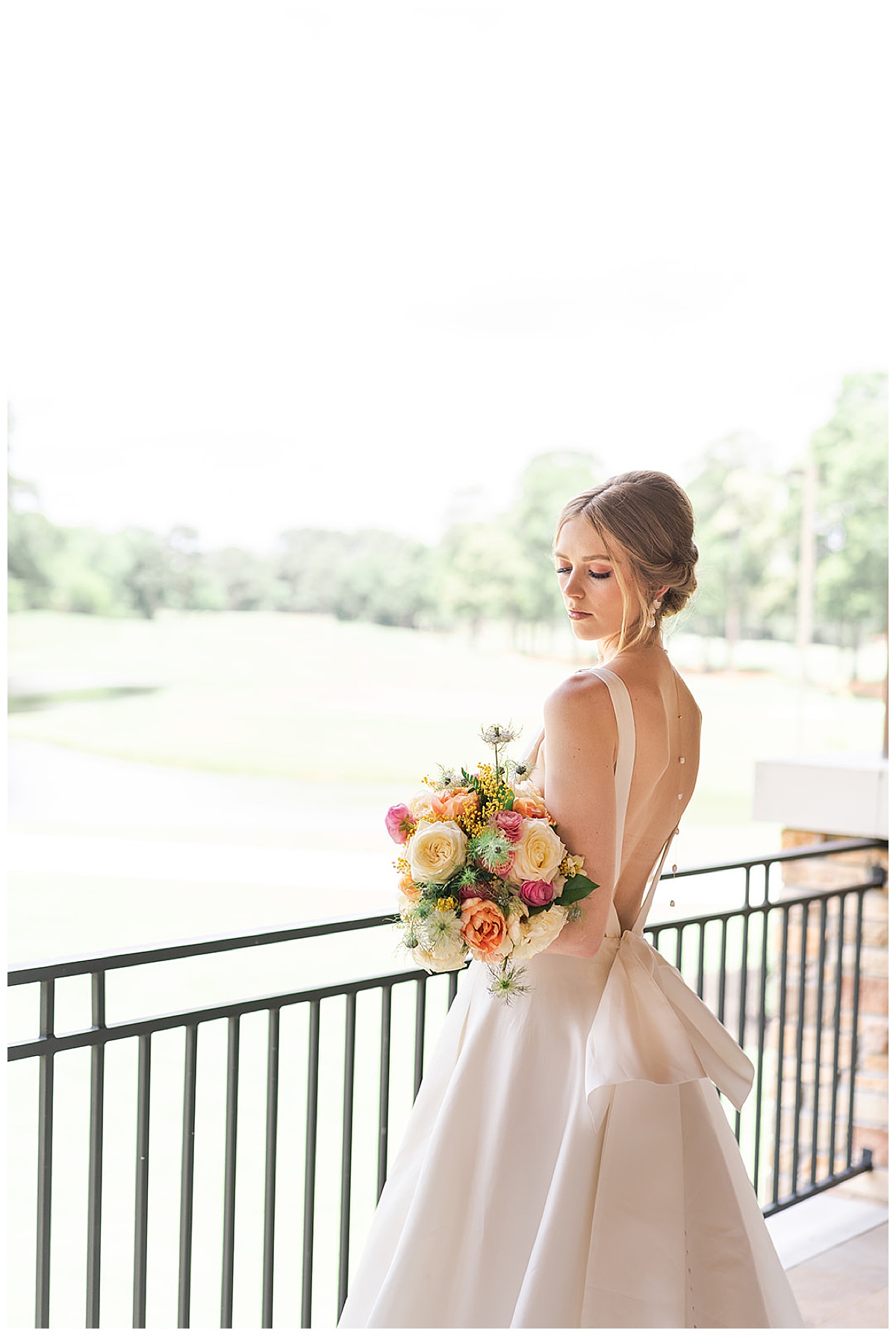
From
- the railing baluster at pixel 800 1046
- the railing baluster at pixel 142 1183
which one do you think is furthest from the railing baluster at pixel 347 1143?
the railing baluster at pixel 800 1046

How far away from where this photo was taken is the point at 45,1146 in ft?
5.89

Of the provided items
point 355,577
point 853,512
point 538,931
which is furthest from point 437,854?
point 853,512

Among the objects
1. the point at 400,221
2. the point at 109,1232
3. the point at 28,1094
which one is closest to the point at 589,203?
the point at 400,221

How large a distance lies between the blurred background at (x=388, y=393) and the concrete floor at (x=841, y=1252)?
23290 millimetres

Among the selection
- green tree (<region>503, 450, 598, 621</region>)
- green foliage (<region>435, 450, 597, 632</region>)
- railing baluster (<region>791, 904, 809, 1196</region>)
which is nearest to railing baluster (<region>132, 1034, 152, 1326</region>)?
railing baluster (<region>791, 904, 809, 1196</region>)

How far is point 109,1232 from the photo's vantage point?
571 centimetres

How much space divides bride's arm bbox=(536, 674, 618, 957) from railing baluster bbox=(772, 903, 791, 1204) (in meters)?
1.78

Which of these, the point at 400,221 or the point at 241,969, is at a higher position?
the point at 400,221

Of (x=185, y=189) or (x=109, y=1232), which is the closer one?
(x=109, y=1232)

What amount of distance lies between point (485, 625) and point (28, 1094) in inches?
840

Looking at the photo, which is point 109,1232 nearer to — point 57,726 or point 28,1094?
point 28,1094

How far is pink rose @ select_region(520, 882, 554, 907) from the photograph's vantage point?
1.83 metres

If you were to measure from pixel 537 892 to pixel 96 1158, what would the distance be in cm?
82

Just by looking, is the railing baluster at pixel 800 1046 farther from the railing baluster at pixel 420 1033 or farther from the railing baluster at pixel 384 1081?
the railing baluster at pixel 384 1081
